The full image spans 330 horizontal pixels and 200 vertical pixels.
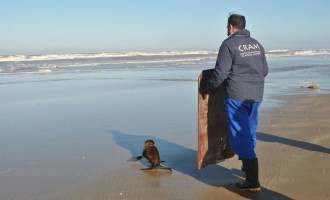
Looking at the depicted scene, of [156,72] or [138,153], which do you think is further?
[156,72]

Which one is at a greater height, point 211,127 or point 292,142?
point 211,127

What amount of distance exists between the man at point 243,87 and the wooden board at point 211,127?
38cm

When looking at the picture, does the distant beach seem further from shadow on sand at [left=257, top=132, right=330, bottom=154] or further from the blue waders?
the blue waders

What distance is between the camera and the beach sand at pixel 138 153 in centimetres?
439

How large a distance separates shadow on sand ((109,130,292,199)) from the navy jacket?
0.99 metres

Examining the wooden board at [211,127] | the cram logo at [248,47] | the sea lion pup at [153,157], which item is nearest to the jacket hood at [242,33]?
the cram logo at [248,47]

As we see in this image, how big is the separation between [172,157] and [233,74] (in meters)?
1.92

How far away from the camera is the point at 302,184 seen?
4.43 metres

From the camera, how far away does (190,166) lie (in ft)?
17.2

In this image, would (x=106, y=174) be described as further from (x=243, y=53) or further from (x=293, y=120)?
(x=293, y=120)

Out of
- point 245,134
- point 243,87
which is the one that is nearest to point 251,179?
point 245,134

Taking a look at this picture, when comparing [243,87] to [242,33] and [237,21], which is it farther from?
[237,21]

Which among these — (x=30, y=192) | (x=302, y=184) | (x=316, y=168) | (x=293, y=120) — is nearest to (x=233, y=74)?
(x=302, y=184)

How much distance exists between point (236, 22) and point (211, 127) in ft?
4.24
